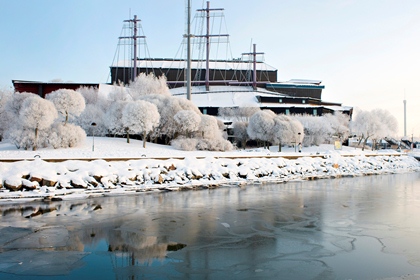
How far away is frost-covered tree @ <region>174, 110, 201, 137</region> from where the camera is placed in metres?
43.7

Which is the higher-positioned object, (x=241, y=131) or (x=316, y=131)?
(x=316, y=131)

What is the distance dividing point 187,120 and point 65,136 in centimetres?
1315

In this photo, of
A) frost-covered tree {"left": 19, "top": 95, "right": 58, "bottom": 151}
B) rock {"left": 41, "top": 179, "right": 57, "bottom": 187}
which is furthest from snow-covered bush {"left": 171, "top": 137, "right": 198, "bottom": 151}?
rock {"left": 41, "top": 179, "right": 57, "bottom": 187}

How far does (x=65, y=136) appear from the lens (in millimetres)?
36969

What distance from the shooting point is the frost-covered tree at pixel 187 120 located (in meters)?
43.7

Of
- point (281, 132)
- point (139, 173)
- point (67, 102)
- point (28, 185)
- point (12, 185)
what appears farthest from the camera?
point (281, 132)

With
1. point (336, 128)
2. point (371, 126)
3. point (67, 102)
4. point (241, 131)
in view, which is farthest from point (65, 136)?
point (371, 126)

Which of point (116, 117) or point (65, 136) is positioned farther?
point (116, 117)

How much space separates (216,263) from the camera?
734 centimetres

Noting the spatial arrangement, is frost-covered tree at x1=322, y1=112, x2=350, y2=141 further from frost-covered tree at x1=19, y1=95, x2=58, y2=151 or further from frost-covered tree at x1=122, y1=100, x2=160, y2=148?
frost-covered tree at x1=19, y1=95, x2=58, y2=151

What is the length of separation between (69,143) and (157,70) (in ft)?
190

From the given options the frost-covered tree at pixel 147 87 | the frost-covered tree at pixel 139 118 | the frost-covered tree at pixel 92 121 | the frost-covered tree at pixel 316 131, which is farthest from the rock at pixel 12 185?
the frost-covered tree at pixel 316 131

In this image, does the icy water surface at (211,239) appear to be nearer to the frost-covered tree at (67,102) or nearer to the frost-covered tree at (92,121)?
the frost-covered tree at (67,102)

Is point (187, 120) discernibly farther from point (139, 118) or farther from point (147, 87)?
point (147, 87)
